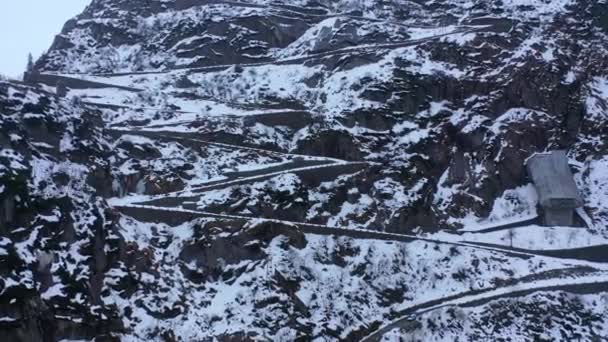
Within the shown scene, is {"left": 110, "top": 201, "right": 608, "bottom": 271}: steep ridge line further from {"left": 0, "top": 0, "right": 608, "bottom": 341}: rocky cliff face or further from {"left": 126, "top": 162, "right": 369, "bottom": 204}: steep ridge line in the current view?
{"left": 126, "top": 162, "right": 369, "bottom": 204}: steep ridge line

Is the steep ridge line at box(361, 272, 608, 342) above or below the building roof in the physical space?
below

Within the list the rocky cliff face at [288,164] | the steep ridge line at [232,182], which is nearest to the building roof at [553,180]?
the rocky cliff face at [288,164]

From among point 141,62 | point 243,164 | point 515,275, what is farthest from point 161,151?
point 515,275

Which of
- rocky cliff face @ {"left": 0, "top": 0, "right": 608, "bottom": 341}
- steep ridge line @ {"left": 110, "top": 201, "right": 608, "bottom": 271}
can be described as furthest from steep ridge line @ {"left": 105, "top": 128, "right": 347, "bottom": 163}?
steep ridge line @ {"left": 110, "top": 201, "right": 608, "bottom": 271}

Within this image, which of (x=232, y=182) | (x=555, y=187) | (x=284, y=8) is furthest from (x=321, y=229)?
(x=284, y=8)

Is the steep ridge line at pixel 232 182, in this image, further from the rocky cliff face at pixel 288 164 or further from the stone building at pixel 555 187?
the stone building at pixel 555 187
